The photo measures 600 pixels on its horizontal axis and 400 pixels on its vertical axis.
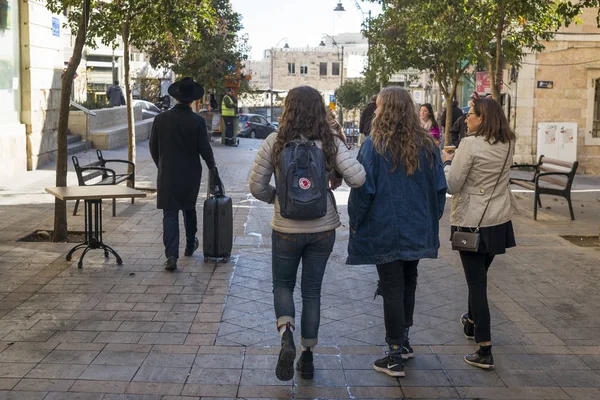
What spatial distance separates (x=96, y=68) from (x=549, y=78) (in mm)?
34826

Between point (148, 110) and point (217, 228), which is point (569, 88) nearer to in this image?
point (217, 228)

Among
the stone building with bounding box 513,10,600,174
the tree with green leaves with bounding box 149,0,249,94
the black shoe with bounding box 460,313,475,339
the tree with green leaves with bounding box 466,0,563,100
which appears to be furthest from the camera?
the tree with green leaves with bounding box 149,0,249,94

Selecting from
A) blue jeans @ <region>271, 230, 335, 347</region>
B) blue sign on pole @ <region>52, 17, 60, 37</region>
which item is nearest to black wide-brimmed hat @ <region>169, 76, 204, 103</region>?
blue jeans @ <region>271, 230, 335, 347</region>

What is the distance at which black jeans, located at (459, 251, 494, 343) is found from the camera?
5.74 meters

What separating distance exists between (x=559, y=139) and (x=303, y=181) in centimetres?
1974

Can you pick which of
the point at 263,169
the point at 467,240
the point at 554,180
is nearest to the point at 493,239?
the point at 467,240

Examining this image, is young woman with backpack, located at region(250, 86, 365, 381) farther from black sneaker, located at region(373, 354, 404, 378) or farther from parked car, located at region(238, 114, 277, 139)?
parked car, located at region(238, 114, 277, 139)

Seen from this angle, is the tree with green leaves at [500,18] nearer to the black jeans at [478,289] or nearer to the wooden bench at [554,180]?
the wooden bench at [554,180]

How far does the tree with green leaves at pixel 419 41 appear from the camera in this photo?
21.1 meters

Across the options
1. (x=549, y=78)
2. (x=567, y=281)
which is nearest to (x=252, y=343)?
(x=567, y=281)

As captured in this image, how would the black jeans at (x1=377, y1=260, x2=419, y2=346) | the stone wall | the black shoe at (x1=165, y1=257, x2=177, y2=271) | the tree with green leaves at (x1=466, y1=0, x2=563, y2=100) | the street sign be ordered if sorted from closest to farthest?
1. the black jeans at (x1=377, y1=260, x2=419, y2=346)
2. the black shoe at (x1=165, y1=257, x2=177, y2=271)
3. the tree with green leaves at (x1=466, y1=0, x2=563, y2=100)
4. the stone wall
5. the street sign

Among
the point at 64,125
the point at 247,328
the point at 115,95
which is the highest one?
the point at 115,95

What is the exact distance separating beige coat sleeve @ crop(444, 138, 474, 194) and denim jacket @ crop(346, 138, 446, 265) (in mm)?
357

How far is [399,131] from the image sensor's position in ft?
17.5
